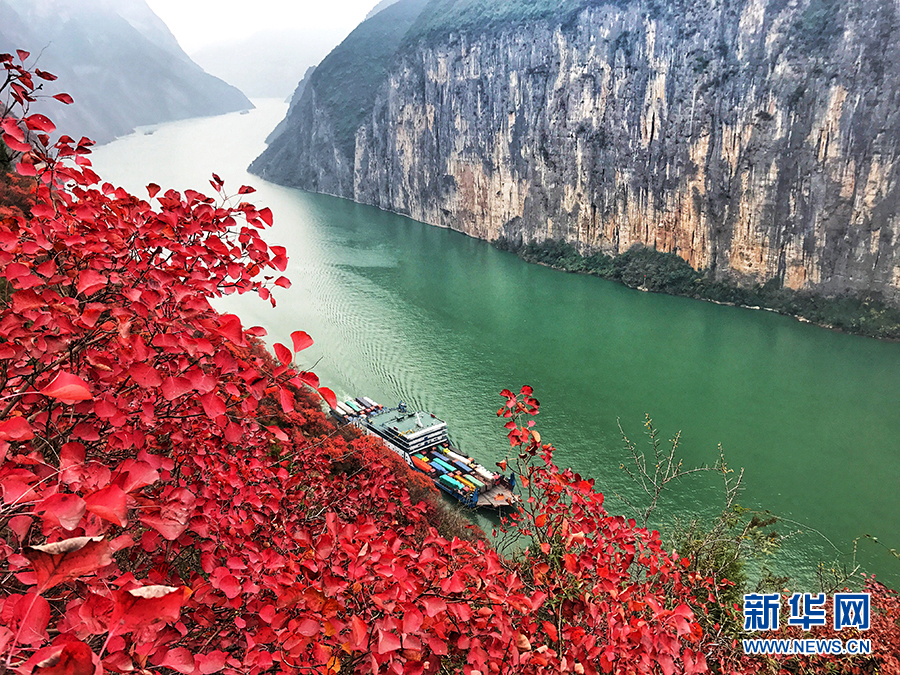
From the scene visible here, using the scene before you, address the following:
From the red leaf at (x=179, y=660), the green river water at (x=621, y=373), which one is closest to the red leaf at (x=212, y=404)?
the red leaf at (x=179, y=660)

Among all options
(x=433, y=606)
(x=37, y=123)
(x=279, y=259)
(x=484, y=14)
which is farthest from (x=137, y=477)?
(x=484, y=14)

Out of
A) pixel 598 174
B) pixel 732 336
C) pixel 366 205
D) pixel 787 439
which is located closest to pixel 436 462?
pixel 787 439

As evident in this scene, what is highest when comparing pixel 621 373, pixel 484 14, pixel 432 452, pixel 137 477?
pixel 484 14

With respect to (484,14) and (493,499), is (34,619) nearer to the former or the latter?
(493,499)

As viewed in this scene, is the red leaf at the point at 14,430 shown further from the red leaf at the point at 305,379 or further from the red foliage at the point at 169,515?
the red leaf at the point at 305,379

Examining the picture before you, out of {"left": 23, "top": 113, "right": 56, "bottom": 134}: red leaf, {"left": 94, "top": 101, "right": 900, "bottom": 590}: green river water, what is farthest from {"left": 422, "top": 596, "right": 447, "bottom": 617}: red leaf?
{"left": 94, "top": 101, "right": 900, "bottom": 590}: green river water

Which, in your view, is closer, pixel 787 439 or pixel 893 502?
pixel 893 502

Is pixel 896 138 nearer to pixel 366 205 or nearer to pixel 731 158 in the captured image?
pixel 731 158
